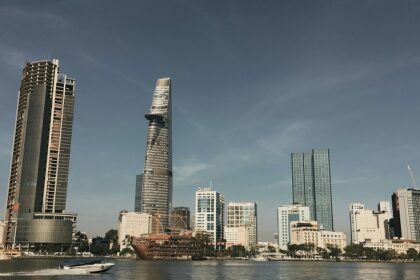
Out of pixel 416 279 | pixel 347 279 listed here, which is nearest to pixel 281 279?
pixel 347 279

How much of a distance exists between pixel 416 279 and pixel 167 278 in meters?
78.4

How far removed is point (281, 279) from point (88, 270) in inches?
2471

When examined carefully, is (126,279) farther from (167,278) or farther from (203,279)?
(203,279)

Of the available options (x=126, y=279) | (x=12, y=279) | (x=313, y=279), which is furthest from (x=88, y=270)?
(x=313, y=279)

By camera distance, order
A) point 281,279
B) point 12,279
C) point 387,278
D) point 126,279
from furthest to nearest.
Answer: point 387,278 → point 281,279 → point 126,279 → point 12,279

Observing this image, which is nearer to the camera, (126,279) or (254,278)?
(126,279)

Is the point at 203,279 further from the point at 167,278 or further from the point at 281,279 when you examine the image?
the point at 281,279

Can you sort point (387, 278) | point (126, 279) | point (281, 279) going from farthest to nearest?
1. point (387, 278)
2. point (281, 279)
3. point (126, 279)

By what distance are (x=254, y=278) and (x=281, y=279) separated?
8468 millimetres

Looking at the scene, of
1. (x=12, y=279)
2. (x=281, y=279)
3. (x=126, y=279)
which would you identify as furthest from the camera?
(x=281, y=279)

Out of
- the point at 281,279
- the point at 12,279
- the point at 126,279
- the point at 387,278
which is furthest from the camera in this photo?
the point at 387,278

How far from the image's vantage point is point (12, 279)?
114125 mm

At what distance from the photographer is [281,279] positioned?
137375 millimetres

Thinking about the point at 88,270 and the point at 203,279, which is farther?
the point at 88,270
